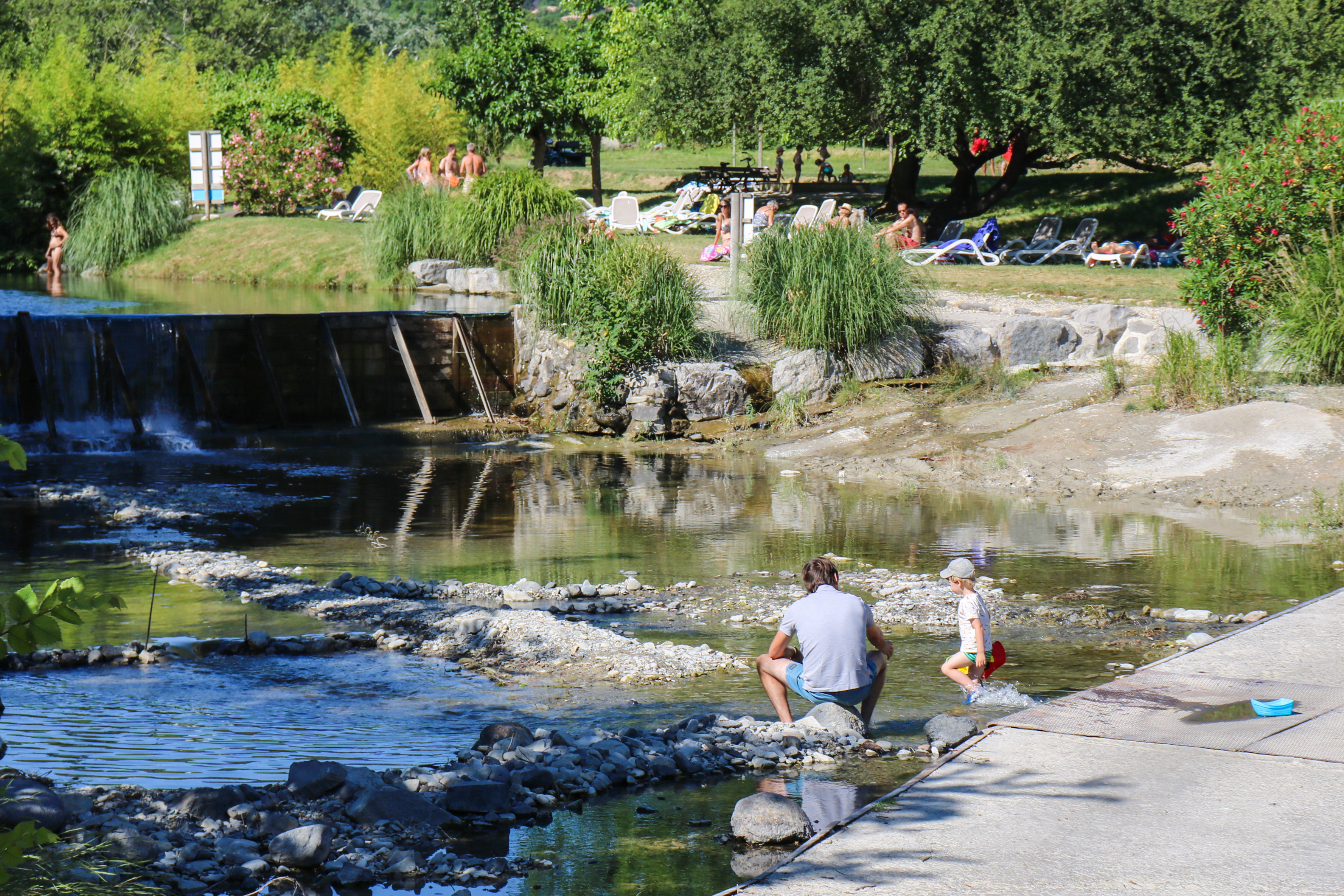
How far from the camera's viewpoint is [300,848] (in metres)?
4.77

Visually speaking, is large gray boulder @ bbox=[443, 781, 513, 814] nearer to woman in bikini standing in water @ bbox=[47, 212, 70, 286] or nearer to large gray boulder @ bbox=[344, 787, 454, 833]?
large gray boulder @ bbox=[344, 787, 454, 833]

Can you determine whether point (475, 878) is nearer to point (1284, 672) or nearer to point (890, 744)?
point (890, 744)

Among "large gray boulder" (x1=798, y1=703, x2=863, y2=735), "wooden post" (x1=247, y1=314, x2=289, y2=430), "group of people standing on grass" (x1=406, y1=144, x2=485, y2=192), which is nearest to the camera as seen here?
"large gray boulder" (x1=798, y1=703, x2=863, y2=735)

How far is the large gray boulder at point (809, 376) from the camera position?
55.9 ft

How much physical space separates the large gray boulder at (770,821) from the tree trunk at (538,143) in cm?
4029

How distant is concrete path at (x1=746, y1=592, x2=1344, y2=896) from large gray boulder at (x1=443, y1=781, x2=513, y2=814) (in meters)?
1.36

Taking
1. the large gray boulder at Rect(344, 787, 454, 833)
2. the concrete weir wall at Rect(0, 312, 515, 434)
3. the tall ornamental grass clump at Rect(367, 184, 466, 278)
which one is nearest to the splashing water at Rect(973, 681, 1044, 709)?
the large gray boulder at Rect(344, 787, 454, 833)

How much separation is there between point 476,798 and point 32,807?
5.54 feet

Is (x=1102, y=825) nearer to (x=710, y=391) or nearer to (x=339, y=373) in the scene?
(x=710, y=391)

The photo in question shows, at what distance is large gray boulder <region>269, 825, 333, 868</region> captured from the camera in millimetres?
4766

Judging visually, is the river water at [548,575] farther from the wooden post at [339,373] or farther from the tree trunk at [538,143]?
the tree trunk at [538,143]

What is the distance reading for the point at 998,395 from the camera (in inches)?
646

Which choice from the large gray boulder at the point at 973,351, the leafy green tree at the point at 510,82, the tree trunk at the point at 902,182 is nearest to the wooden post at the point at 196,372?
the large gray boulder at the point at 973,351

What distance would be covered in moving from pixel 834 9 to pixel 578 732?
71.3ft
